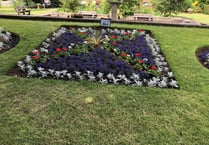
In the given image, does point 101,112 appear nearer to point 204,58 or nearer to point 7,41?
point 204,58

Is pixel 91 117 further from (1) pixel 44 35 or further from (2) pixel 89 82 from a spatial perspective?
(1) pixel 44 35

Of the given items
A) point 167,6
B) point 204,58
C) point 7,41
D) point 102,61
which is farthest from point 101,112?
point 167,6

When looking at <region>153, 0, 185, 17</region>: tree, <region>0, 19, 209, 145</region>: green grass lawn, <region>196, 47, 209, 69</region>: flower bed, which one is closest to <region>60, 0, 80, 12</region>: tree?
<region>153, 0, 185, 17</region>: tree

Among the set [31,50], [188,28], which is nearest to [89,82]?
[31,50]

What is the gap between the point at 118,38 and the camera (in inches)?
200

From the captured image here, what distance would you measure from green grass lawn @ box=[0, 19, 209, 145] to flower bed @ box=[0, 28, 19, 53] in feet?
3.32

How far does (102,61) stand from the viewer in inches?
147

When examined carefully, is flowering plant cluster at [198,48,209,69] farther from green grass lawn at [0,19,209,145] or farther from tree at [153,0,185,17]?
tree at [153,0,185,17]

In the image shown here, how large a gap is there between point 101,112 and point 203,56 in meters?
3.19

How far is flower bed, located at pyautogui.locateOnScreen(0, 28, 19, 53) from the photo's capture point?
4348 millimetres

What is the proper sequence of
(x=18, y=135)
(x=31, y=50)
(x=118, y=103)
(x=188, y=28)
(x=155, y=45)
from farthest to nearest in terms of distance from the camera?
1. (x=188, y=28)
2. (x=155, y=45)
3. (x=31, y=50)
4. (x=118, y=103)
5. (x=18, y=135)

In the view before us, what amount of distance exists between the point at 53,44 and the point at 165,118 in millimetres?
3188

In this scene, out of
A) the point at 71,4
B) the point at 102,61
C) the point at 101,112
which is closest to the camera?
the point at 101,112

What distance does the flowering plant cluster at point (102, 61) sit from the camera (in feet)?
10.4
